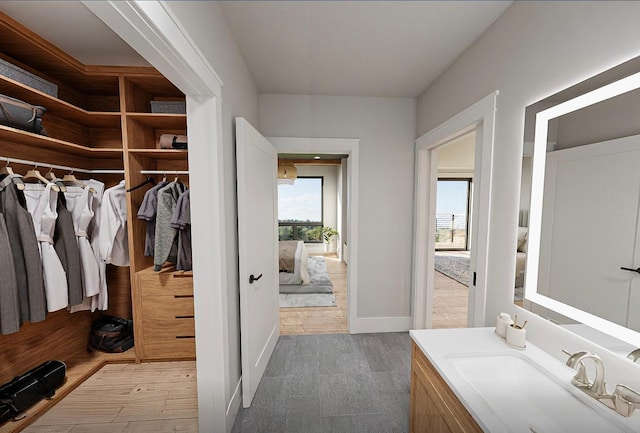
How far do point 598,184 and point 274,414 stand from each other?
212cm

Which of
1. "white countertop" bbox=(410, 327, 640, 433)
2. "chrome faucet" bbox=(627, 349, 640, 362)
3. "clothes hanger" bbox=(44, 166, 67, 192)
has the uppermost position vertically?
"clothes hanger" bbox=(44, 166, 67, 192)

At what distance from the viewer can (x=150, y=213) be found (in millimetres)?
2008

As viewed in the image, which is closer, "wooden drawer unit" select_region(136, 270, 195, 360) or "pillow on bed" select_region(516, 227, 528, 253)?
"pillow on bed" select_region(516, 227, 528, 253)

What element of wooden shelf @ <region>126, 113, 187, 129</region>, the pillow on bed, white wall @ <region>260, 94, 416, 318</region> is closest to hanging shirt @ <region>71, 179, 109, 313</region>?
wooden shelf @ <region>126, 113, 187, 129</region>

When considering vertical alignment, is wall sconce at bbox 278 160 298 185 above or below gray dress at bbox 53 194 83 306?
above

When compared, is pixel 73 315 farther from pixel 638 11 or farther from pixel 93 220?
pixel 638 11

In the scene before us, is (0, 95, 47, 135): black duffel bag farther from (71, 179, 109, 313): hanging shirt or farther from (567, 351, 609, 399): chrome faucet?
(567, 351, 609, 399): chrome faucet

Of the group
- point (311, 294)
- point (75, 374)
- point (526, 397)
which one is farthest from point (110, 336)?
point (526, 397)

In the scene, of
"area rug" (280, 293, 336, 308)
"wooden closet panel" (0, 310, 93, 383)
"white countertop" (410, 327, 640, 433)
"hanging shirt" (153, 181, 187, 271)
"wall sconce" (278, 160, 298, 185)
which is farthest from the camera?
"wall sconce" (278, 160, 298, 185)

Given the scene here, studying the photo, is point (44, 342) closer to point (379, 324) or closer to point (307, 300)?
point (307, 300)

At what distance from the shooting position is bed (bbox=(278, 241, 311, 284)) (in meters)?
4.13

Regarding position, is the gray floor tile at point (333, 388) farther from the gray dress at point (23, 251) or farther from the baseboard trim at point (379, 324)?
the gray dress at point (23, 251)

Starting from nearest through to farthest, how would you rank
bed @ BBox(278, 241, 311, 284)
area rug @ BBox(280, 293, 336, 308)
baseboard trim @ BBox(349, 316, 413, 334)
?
baseboard trim @ BBox(349, 316, 413, 334), area rug @ BBox(280, 293, 336, 308), bed @ BBox(278, 241, 311, 284)

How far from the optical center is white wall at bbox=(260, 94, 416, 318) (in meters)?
2.55
